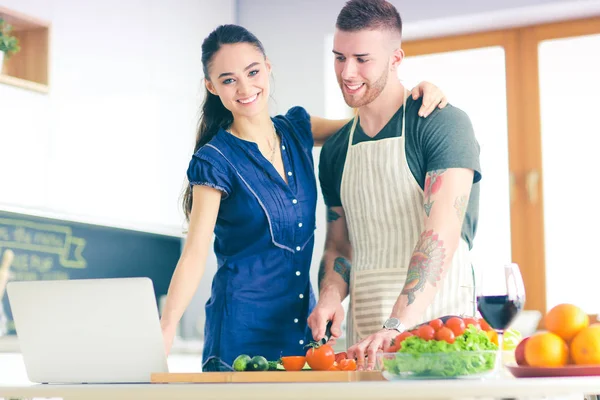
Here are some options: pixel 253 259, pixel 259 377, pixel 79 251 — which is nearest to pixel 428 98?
pixel 253 259

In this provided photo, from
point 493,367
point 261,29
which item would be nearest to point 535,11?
point 261,29

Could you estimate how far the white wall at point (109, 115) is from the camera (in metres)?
3.54

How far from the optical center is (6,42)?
3.54 m

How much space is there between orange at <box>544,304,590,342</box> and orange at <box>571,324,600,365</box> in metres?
0.01

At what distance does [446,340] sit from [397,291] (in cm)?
85

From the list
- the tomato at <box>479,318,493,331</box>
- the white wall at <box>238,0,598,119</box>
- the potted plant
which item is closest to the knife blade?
the tomato at <box>479,318,493,331</box>

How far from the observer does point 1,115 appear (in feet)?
11.2

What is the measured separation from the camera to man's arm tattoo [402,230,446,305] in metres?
1.88

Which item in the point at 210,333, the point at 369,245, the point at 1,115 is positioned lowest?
the point at 210,333

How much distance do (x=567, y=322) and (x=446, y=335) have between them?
24 cm

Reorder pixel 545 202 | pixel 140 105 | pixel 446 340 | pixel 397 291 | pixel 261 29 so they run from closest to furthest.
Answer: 1. pixel 446 340
2. pixel 397 291
3. pixel 140 105
4. pixel 545 202
5. pixel 261 29

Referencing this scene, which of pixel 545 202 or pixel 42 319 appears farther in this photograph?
pixel 545 202

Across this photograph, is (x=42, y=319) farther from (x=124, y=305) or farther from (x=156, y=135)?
(x=156, y=135)

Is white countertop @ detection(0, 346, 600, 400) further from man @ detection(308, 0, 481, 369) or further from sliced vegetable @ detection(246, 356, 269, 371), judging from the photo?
man @ detection(308, 0, 481, 369)
